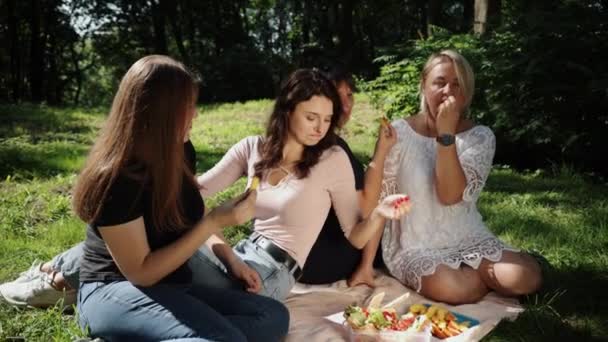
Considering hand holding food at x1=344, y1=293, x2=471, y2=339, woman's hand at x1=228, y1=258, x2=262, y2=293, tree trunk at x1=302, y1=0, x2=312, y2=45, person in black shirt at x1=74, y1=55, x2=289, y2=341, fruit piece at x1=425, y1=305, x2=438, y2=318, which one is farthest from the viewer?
tree trunk at x1=302, y1=0, x2=312, y2=45

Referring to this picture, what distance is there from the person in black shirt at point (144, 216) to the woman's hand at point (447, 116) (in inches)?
53.1

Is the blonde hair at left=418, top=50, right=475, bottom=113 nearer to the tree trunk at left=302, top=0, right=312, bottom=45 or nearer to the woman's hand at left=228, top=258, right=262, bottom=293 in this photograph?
the woman's hand at left=228, top=258, right=262, bottom=293

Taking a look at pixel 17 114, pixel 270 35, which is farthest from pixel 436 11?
pixel 270 35

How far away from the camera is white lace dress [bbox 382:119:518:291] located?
318cm

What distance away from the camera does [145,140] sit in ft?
7.03

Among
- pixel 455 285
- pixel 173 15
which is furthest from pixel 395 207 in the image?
pixel 173 15

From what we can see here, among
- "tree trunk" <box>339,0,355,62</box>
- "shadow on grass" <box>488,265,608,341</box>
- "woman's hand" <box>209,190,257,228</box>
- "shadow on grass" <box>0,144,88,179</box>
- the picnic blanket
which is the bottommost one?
the picnic blanket

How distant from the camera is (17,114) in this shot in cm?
1102

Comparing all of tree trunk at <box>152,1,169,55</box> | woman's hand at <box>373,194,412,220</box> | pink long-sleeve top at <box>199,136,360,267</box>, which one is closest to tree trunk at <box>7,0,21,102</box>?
tree trunk at <box>152,1,169,55</box>

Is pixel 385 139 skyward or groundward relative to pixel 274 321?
skyward

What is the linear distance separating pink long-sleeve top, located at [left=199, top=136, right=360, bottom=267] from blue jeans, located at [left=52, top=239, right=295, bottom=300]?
4.6 inches

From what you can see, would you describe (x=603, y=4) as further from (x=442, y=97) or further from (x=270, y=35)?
(x=270, y=35)

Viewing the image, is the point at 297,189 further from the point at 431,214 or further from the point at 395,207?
the point at 431,214

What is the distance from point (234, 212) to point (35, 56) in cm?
2274
